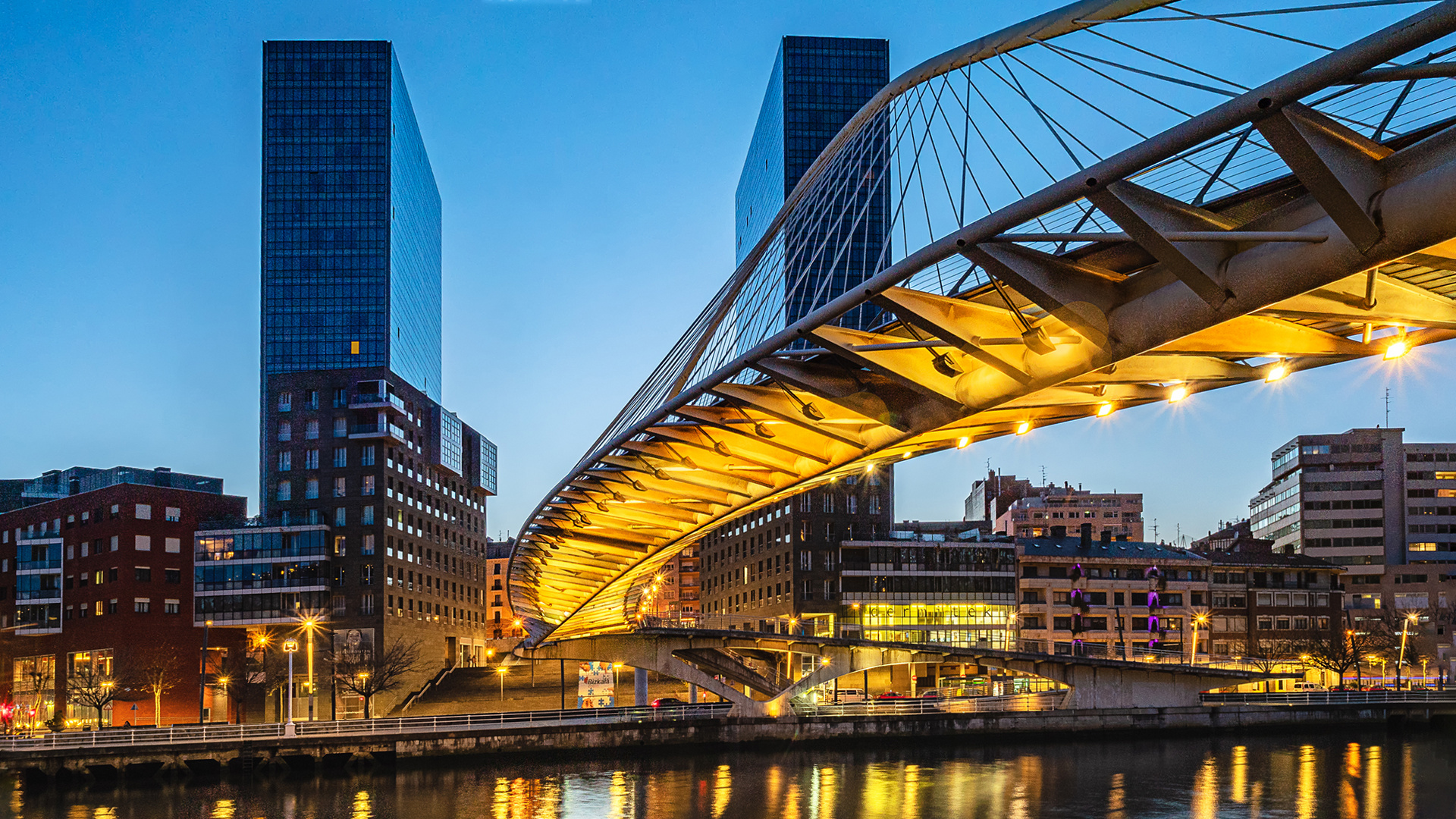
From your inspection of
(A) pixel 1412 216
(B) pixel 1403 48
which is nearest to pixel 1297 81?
(B) pixel 1403 48

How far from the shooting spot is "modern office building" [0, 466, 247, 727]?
308 ft

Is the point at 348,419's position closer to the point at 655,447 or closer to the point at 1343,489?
the point at 655,447

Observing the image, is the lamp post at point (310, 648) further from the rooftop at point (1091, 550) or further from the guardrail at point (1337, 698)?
the rooftop at point (1091, 550)

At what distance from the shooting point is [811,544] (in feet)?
358

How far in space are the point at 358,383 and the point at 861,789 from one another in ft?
218

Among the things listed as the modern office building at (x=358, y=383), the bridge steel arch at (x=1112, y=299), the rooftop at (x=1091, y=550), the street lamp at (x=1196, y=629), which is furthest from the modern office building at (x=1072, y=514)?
the bridge steel arch at (x=1112, y=299)

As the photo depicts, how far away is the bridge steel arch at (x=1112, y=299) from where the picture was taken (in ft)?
39.5

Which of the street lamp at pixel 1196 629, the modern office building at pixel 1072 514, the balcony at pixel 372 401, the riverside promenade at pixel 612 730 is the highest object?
the balcony at pixel 372 401

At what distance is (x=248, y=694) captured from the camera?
96.9m

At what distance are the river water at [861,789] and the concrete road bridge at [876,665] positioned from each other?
900 cm

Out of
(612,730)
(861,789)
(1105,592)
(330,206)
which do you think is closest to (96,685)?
(612,730)

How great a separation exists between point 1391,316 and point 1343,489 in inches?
5287

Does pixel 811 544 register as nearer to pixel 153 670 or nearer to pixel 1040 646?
pixel 1040 646

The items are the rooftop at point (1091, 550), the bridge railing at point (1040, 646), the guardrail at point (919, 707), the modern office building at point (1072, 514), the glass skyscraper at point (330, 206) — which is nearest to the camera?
the guardrail at point (919, 707)
